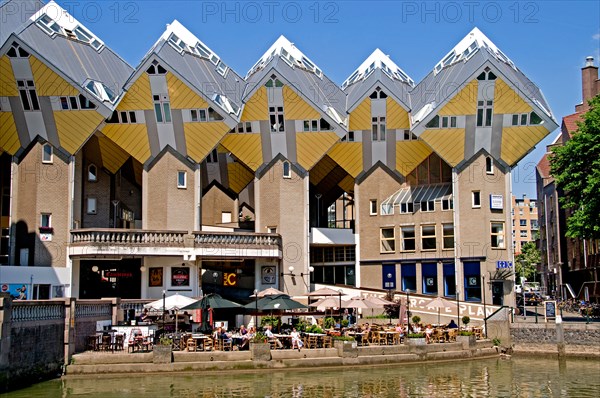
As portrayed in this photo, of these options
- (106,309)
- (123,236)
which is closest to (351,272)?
(123,236)

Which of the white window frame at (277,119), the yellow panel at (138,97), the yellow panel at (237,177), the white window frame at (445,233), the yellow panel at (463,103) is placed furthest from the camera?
the yellow panel at (237,177)

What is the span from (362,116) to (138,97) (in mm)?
19131

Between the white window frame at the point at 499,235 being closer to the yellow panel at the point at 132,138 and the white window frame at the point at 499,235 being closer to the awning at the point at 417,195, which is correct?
the awning at the point at 417,195

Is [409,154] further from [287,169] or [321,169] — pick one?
[287,169]

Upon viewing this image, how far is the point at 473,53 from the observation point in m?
60.1

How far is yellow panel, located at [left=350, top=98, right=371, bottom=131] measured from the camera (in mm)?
62213

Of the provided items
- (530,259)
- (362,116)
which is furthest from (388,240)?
(530,259)

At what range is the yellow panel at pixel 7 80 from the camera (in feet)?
161

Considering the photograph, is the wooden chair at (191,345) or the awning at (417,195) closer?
the wooden chair at (191,345)

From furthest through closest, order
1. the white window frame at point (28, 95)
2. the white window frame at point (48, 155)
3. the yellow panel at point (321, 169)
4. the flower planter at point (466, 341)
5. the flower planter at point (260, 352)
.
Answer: the yellow panel at point (321, 169), the white window frame at point (48, 155), the white window frame at point (28, 95), the flower planter at point (466, 341), the flower planter at point (260, 352)

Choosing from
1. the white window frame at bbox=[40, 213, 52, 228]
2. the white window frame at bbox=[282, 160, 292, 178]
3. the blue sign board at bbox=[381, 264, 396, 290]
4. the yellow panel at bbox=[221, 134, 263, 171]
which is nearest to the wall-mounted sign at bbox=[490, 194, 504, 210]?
the blue sign board at bbox=[381, 264, 396, 290]

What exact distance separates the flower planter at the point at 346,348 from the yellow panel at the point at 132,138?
24152 millimetres

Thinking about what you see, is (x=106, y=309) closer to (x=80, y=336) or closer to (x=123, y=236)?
(x=80, y=336)

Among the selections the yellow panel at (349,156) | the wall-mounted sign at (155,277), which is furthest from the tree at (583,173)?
the wall-mounted sign at (155,277)
